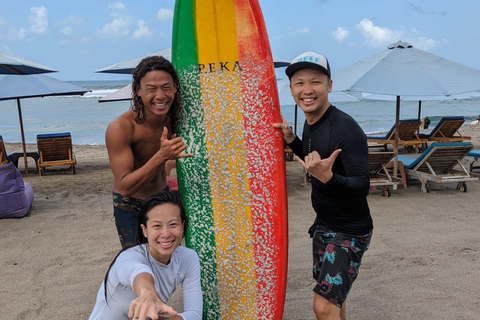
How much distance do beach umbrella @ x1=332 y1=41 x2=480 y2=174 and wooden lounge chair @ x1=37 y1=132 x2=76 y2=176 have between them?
17.7 ft

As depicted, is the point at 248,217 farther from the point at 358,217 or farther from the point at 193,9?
the point at 193,9

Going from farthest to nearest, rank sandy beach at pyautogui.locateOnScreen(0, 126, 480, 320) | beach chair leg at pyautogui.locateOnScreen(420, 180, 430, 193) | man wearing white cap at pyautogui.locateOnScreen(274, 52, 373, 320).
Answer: beach chair leg at pyautogui.locateOnScreen(420, 180, 430, 193) → sandy beach at pyautogui.locateOnScreen(0, 126, 480, 320) → man wearing white cap at pyautogui.locateOnScreen(274, 52, 373, 320)

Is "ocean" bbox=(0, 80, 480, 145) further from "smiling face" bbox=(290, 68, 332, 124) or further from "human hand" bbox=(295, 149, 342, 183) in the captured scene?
"human hand" bbox=(295, 149, 342, 183)

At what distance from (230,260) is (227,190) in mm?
397

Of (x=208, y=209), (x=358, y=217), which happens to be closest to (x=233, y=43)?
(x=208, y=209)

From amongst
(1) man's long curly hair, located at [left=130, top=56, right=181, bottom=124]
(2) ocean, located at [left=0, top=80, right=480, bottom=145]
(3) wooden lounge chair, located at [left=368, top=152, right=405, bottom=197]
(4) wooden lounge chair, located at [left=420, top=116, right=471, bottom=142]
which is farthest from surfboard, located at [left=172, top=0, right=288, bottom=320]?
(2) ocean, located at [left=0, top=80, right=480, bottom=145]

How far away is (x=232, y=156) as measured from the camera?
2488 millimetres

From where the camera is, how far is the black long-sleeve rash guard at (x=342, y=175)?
6.75ft

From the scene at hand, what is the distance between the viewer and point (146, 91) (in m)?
2.27

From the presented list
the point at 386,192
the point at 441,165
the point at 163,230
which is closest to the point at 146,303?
the point at 163,230

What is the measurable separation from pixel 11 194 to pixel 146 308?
507 cm

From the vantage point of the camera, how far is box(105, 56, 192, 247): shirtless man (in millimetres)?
2236

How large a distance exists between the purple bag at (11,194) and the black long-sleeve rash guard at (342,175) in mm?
4777

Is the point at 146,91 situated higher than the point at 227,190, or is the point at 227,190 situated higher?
the point at 146,91
